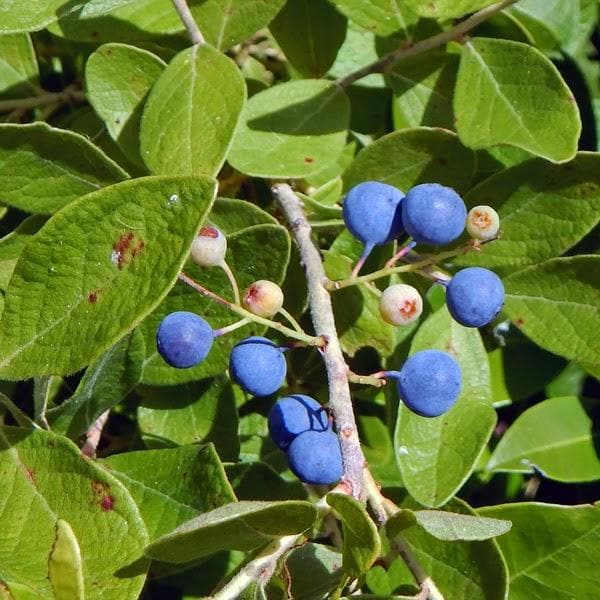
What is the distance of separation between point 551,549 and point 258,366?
0.71 metres

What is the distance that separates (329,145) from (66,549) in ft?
3.22

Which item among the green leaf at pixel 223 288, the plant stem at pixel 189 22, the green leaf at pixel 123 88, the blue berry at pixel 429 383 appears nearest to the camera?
the blue berry at pixel 429 383

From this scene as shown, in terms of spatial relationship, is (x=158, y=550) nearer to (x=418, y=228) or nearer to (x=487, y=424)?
(x=418, y=228)

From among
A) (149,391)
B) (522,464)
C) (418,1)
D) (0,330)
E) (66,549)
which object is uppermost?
(418,1)

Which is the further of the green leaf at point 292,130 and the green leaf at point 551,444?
the green leaf at point 551,444

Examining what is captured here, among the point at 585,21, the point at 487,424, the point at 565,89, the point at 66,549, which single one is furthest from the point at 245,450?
the point at 585,21

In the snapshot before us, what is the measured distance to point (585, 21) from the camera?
2.40 m

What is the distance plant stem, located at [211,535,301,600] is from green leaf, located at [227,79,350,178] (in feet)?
2.56

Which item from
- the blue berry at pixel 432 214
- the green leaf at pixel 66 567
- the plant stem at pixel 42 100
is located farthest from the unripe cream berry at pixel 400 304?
the plant stem at pixel 42 100

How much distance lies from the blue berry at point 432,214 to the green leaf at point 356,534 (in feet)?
1.61

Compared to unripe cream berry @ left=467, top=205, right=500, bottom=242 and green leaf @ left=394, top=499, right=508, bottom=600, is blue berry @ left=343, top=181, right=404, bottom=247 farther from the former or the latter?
green leaf @ left=394, top=499, right=508, bottom=600

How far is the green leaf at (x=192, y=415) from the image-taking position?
201 centimetres

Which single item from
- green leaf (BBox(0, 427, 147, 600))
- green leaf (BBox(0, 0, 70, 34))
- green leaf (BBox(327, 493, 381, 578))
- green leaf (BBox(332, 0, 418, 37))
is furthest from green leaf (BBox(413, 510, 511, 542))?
green leaf (BBox(0, 0, 70, 34))

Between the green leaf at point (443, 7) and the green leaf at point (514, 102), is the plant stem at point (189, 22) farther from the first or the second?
the green leaf at point (514, 102)
